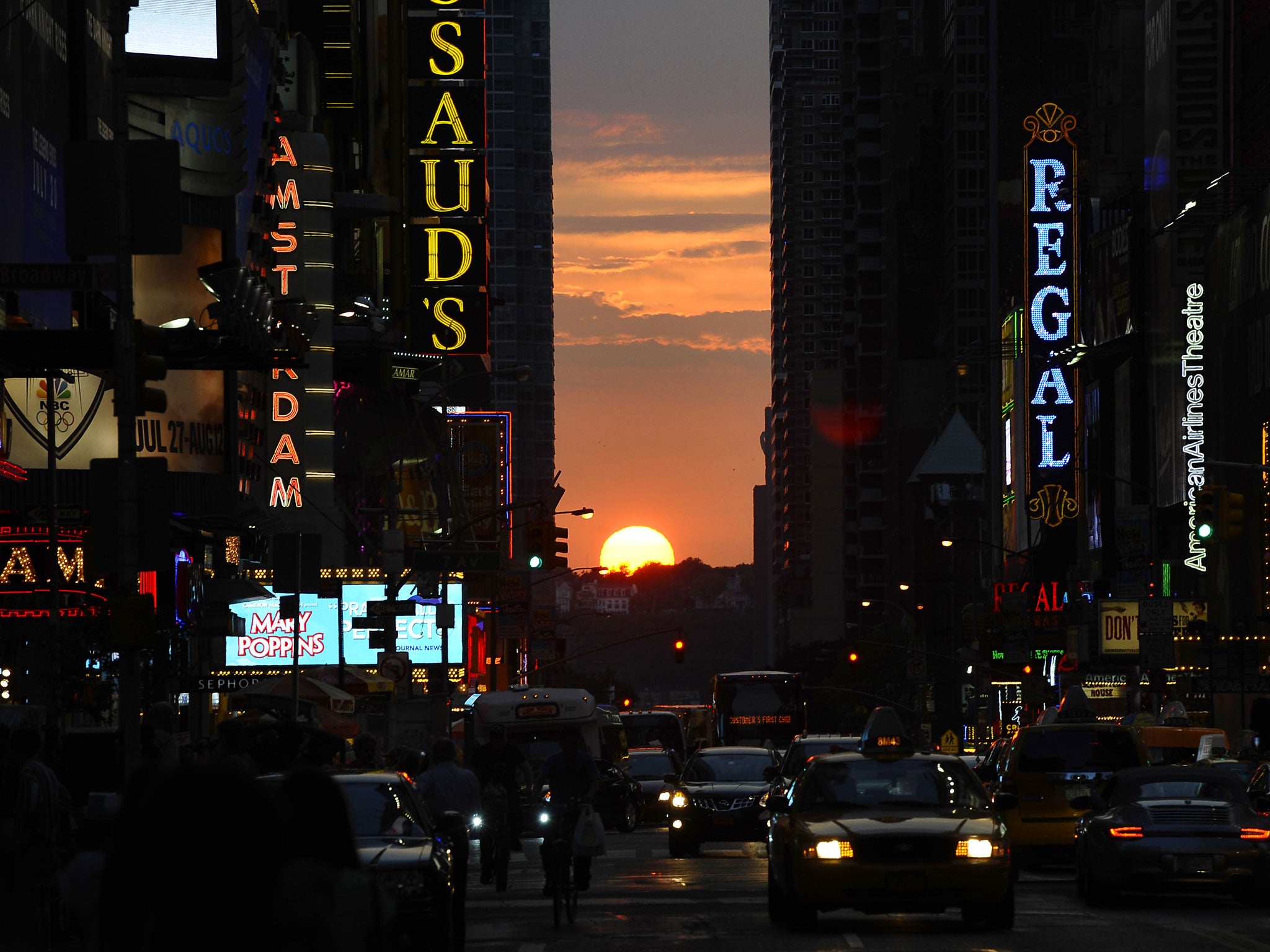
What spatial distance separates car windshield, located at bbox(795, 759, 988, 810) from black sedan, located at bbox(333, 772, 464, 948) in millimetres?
4710

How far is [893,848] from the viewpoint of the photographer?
18.8 meters

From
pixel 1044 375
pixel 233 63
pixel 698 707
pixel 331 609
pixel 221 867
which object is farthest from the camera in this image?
pixel 698 707

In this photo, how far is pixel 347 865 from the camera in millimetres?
7336

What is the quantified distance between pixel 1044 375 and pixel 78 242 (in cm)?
9499

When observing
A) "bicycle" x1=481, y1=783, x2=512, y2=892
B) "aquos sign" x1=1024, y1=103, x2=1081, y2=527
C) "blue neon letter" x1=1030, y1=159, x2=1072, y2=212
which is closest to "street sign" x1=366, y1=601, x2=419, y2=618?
"bicycle" x1=481, y1=783, x2=512, y2=892

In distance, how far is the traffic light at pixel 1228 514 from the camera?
124ft

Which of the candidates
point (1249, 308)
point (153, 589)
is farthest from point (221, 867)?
point (1249, 308)

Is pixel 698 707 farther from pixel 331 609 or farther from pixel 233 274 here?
pixel 233 274

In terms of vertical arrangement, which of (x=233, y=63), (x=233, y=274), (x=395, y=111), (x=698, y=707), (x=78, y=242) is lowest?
(x=698, y=707)

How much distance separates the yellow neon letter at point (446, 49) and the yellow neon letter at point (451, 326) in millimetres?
9153

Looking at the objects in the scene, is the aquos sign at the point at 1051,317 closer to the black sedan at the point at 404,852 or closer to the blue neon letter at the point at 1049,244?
the blue neon letter at the point at 1049,244

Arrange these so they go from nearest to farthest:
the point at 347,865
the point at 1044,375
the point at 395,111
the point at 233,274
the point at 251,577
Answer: the point at 347,865
the point at 233,274
the point at 251,577
the point at 395,111
the point at 1044,375

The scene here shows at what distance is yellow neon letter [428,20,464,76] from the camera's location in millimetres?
84500

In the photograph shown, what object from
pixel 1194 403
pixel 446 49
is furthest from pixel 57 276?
pixel 1194 403
